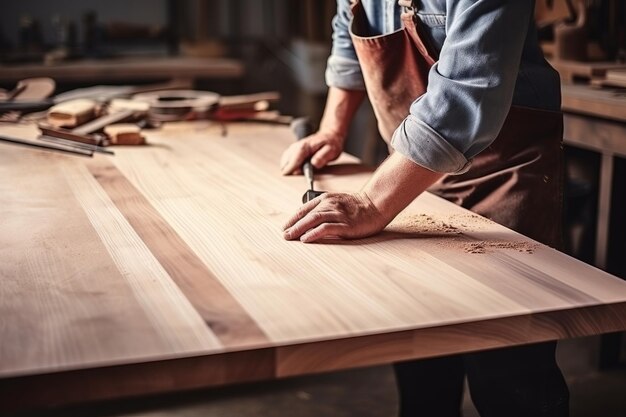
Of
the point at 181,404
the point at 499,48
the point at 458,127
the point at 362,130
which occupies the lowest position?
the point at 181,404

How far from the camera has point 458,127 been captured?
1.43 m

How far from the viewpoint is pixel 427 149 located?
56.4 inches

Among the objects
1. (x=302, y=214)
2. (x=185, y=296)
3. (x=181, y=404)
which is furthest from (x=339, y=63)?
(x=181, y=404)

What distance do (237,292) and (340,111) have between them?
39.0 inches

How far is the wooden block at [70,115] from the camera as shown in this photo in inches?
97.4

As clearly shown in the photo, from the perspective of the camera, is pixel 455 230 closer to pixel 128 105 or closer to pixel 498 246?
pixel 498 246

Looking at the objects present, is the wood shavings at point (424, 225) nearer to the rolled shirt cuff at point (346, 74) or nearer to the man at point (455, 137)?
the man at point (455, 137)

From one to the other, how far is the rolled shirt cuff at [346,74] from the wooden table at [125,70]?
2568mm

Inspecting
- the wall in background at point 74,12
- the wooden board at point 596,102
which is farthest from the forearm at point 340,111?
the wall in background at point 74,12

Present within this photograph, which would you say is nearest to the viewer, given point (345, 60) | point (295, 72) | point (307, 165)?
point (307, 165)

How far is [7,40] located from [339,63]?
360cm

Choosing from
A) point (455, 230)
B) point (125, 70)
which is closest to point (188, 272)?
point (455, 230)

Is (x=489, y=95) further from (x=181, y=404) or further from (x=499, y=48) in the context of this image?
(x=181, y=404)

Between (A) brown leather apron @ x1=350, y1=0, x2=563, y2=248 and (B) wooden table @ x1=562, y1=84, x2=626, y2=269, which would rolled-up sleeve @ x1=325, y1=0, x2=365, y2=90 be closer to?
(A) brown leather apron @ x1=350, y1=0, x2=563, y2=248
